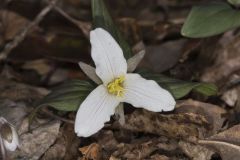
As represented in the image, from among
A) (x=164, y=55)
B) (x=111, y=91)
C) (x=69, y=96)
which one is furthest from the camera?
(x=164, y=55)

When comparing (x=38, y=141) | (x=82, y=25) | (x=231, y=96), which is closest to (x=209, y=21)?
(x=231, y=96)

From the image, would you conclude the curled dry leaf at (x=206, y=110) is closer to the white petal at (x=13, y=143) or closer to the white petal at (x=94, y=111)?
the white petal at (x=94, y=111)

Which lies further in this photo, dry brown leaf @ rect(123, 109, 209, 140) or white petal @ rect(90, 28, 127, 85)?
dry brown leaf @ rect(123, 109, 209, 140)

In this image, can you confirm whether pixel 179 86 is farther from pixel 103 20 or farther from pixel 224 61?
pixel 224 61

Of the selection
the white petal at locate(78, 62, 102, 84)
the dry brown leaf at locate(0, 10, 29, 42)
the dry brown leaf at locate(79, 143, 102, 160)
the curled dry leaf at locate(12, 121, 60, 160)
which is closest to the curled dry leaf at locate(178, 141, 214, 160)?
the dry brown leaf at locate(79, 143, 102, 160)

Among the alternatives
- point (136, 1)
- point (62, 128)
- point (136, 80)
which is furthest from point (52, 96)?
point (136, 1)

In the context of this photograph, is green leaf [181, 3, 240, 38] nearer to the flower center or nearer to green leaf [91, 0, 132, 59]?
green leaf [91, 0, 132, 59]

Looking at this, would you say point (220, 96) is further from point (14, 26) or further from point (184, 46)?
point (14, 26)
